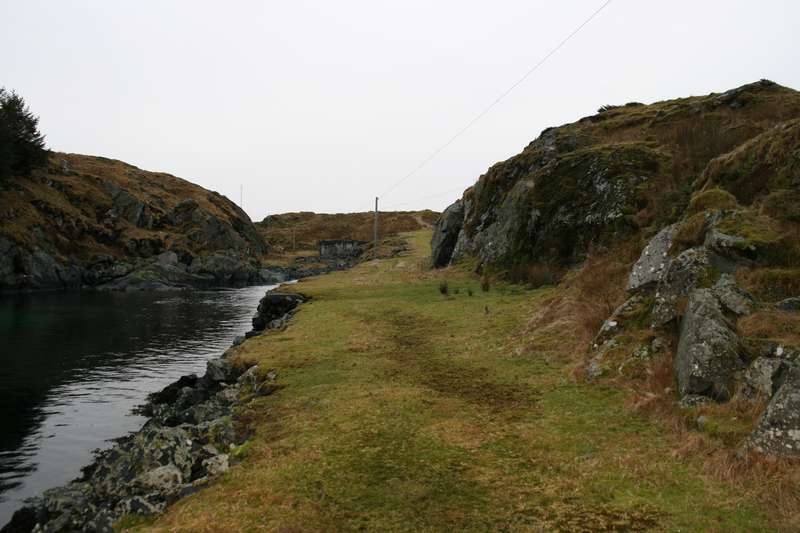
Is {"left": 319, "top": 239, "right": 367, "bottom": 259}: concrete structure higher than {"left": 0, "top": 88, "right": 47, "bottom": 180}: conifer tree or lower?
lower

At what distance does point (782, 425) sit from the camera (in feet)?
32.3

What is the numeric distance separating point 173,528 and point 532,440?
8.26m

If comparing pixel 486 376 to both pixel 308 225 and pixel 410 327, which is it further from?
pixel 308 225

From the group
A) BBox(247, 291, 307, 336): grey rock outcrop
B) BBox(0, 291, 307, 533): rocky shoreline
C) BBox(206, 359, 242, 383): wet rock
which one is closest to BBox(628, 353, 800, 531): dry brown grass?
BBox(0, 291, 307, 533): rocky shoreline

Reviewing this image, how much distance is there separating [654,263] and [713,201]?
375 cm

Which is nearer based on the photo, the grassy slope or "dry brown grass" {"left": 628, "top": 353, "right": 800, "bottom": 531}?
"dry brown grass" {"left": 628, "top": 353, "right": 800, "bottom": 531}

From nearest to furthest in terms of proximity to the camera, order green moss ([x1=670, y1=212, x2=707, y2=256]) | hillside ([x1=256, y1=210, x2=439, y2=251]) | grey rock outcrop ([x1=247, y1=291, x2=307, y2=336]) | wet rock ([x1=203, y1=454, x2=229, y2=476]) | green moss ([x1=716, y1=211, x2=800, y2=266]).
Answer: wet rock ([x1=203, y1=454, x2=229, y2=476]) → green moss ([x1=716, y1=211, x2=800, y2=266]) → green moss ([x1=670, y1=212, x2=707, y2=256]) → grey rock outcrop ([x1=247, y1=291, x2=307, y2=336]) → hillside ([x1=256, y1=210, x2=439, y2=251])

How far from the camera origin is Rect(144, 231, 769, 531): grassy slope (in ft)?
31.1

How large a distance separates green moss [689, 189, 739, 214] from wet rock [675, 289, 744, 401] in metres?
7.01

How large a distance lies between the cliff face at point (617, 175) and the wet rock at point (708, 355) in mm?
11724

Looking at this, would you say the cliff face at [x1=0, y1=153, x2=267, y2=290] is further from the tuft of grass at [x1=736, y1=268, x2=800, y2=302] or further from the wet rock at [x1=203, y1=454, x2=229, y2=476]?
the tuft of grass at [x1=736, y1=268, x2=800, y2=302]

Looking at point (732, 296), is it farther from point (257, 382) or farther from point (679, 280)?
point (257, 382)

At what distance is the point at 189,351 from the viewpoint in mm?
41656

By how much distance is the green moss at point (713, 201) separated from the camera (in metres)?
19.2
